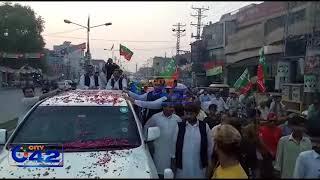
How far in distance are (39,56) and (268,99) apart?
6385 cm

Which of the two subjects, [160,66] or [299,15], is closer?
[299,15]

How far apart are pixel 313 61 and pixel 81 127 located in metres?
11.5

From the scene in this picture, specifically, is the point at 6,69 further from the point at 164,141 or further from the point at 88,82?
the point at 164,141

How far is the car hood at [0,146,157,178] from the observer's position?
463 centimetres

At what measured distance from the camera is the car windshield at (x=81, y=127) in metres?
5.59

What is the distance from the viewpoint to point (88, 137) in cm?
566

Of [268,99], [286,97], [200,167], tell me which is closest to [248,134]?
[200,167]

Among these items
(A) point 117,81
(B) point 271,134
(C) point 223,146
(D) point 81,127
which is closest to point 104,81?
(A) point 117,81

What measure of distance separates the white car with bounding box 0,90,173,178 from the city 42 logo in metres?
0.07

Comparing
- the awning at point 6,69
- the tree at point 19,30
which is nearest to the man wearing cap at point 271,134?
the tree at point 19,30

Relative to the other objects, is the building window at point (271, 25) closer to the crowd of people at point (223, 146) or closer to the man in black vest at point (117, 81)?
the man in black vest at point (117, 81)

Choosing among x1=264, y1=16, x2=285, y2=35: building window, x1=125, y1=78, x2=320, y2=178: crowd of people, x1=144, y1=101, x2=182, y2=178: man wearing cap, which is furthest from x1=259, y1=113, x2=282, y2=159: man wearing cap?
x1=264, y1=16, x2=285, y2=35: building window

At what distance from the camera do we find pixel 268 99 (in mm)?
14188

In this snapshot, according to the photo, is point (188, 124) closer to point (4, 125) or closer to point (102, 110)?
point (102, 110)
